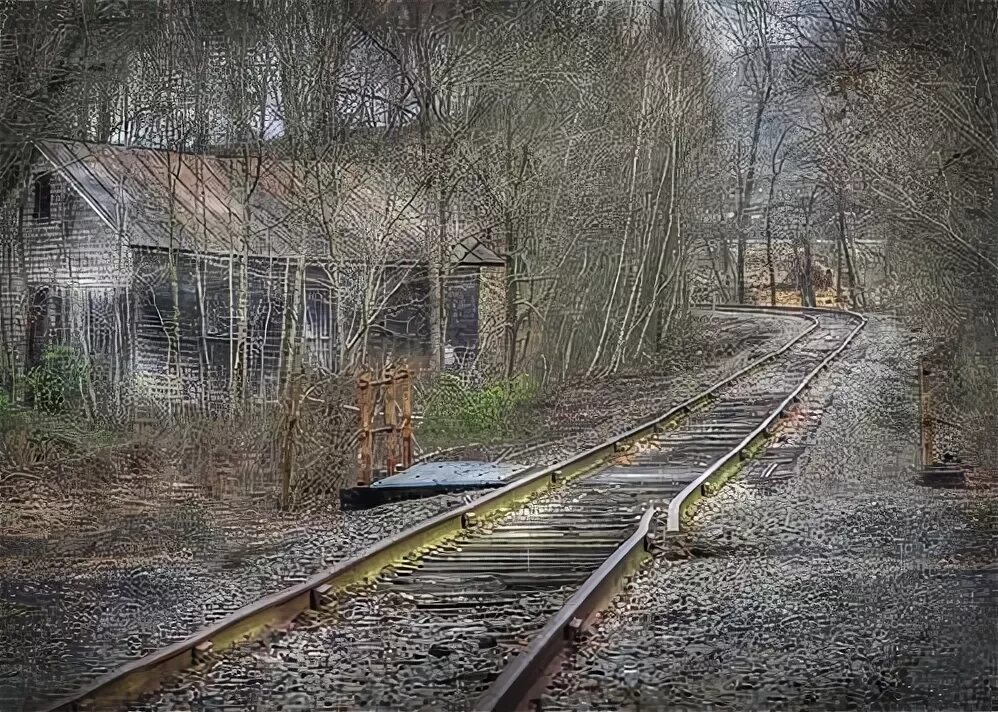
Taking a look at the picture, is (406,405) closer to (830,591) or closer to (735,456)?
(735,456)

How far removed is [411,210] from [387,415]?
84cm

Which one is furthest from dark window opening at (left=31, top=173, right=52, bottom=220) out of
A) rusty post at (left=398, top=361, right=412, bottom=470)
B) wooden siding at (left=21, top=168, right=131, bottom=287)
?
rusty post at (left=398, top=361, right=412, bottom=470)

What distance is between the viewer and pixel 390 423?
5168 mm

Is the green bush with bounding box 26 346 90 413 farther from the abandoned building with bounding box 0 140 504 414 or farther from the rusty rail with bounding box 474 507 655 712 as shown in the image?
the rusty rail with bounding box 474 507 655 712

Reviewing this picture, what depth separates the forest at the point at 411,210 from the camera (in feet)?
16.2

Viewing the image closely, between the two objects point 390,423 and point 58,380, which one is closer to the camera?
point 390,423

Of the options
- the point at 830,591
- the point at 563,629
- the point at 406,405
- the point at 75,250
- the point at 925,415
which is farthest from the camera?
the point at 75,250

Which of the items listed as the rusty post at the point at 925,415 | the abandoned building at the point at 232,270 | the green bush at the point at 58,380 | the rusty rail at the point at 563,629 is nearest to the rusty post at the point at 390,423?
the abandoned building at the point at 232,270

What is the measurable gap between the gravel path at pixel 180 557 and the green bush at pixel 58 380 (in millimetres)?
466

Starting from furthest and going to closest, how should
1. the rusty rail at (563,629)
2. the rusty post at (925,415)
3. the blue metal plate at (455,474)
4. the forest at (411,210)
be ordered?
1. the blue metal plate at (455,474)
2. the forest at (411,210)
3. the rusty post at (925,415)
4. the rusty rail at (563,629)

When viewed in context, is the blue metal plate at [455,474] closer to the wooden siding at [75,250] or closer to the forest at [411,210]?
the forest at [411,210]

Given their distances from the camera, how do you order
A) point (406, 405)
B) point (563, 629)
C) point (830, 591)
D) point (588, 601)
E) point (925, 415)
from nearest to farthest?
point (563, 629)
point (588, 601)
point (830, 591)
point (925, 415)
point (406, 405)

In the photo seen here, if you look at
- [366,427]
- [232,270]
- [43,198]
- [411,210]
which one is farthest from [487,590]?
[43,198]

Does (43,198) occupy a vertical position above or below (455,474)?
above
